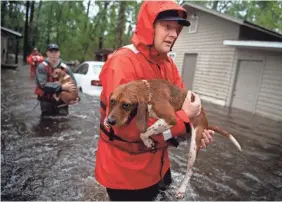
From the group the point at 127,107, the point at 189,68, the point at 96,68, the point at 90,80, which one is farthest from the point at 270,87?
the point at 127,107

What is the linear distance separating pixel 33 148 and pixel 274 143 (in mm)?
6175

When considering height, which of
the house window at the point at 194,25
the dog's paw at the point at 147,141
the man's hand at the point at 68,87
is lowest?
the man's hand at the point at 68,87

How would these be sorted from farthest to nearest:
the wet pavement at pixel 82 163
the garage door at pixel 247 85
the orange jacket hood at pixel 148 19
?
the garage door at pixel 247 85
the wet pavement at pixel 82 163
the orange jacket hood at pixel 148 19

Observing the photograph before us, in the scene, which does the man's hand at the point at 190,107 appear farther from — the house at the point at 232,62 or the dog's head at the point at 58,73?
the house at the point at 232,62

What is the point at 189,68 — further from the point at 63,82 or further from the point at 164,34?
the point at 164,34

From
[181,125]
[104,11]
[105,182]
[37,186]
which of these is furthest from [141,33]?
[104,11]

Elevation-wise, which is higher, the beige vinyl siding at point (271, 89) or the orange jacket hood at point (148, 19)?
the orange jacket hood at point (148, 19)

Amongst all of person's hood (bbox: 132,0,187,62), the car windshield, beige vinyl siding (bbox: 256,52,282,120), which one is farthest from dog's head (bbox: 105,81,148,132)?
beige vinyl siding (bbox: 256,52,282,120)

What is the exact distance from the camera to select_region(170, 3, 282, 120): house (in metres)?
13.9

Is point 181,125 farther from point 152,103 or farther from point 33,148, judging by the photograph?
point 33,148

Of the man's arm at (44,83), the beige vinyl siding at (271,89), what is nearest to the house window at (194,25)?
the beige vinyl siding at (271,89)

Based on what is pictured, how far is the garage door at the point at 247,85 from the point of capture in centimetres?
1484

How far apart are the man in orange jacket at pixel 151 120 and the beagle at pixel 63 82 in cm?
535

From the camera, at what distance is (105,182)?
253cm
